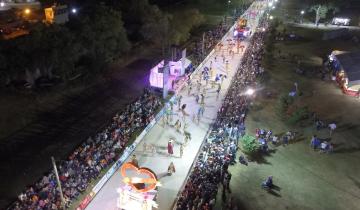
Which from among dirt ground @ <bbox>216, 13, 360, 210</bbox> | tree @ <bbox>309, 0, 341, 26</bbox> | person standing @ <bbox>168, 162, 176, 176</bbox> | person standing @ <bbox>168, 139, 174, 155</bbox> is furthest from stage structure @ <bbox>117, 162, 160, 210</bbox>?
tree @ <bbox>309, 0, 341, 26</bbox>

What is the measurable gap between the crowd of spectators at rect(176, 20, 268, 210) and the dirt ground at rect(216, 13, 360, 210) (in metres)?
0.93

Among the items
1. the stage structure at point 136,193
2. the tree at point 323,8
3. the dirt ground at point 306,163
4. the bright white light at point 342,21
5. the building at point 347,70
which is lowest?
the dirt ground at point 306,163

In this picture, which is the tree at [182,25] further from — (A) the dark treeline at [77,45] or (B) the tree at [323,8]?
(B) the tree at [323,8]

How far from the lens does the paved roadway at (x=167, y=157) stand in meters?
20.9

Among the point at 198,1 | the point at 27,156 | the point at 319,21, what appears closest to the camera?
the point at 27,156

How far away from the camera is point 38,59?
3453 cm

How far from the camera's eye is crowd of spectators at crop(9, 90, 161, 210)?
765 inches

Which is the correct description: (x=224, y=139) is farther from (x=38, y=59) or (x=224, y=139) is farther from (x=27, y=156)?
(x=38, y=59)

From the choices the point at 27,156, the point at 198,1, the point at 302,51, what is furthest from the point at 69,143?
the point at 198,1

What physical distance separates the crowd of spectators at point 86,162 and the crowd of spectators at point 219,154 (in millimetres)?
5629

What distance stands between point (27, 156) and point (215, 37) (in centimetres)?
3738

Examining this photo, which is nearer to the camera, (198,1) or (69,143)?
(69,143)

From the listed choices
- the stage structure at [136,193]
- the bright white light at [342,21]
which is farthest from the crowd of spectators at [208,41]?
the stage structure at [136,193]

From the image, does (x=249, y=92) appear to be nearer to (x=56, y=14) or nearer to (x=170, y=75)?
(x=170, y=75)
